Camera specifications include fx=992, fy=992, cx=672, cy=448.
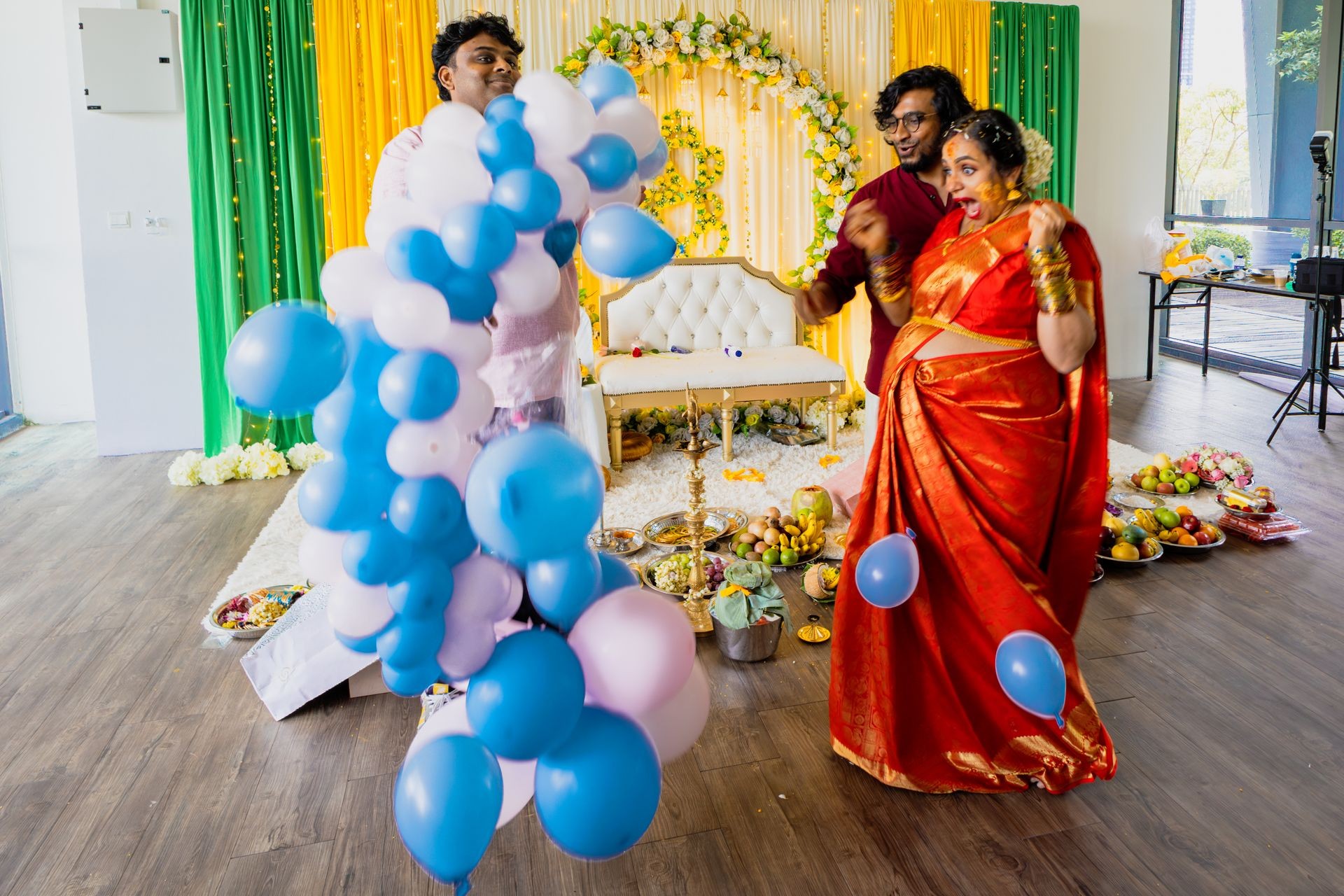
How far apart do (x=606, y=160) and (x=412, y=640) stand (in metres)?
0.87

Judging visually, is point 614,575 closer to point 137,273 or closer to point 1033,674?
point 1033,674

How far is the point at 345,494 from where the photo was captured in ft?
5.15

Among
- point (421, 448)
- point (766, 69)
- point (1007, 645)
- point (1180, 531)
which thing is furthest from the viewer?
point (766, 69)

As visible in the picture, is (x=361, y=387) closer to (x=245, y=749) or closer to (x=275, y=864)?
(x=275, y=864)

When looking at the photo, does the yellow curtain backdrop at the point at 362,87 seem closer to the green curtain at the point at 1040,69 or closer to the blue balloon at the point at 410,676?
the green curtain at the point at 1040,69

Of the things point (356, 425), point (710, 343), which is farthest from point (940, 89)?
point (710, 343)

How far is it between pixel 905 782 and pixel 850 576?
0.51 m

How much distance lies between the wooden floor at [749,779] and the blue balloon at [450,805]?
0.62m

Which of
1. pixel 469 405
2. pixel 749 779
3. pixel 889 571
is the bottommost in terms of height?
pixel 749 779

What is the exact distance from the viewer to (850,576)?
7.95 feet

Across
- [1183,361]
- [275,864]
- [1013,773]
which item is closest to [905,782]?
[1013,773]

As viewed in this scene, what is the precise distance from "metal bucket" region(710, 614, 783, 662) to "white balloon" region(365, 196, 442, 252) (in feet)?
5.84

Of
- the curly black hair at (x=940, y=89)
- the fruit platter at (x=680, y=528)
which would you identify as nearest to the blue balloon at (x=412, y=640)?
the curly black hair at (x=940, y=89)

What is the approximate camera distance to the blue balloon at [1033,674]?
84.9 inches
